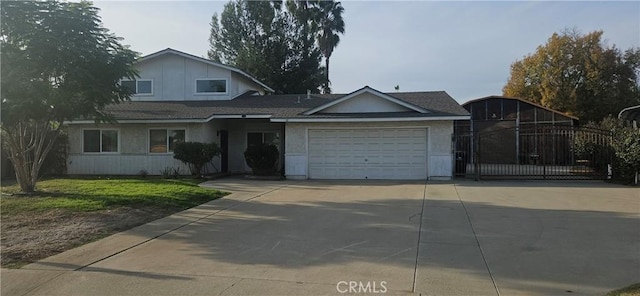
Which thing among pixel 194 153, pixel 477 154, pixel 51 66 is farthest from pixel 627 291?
pixel 194 153


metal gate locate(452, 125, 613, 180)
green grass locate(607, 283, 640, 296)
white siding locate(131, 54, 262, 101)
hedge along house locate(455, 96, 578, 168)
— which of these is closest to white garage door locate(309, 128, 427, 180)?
metal gate locate(452, 125, 613, 180)

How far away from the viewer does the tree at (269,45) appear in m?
39.1

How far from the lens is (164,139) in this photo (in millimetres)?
19656

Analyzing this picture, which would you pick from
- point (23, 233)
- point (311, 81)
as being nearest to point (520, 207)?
point (23, 233)

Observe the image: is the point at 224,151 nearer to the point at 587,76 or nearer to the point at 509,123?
the point at 509,123

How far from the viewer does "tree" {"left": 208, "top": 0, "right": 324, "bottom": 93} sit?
3909 cm

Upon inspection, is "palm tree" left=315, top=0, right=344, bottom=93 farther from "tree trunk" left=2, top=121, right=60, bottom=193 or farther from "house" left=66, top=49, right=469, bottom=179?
"tree trunk" left=2, top=121, right=60, bottom=193

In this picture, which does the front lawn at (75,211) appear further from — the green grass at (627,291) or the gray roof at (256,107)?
the green grass at (627,291)

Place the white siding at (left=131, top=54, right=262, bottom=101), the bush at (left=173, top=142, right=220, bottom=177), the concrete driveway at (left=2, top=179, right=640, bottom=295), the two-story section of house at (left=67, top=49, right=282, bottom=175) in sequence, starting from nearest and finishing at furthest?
1. the concrete driveway at (left=2, top=179, right=640, bottom=295)
2. the bush at (left=173, top=142, right=220, bottom=177)
3. the two-story section of house at (left=67, top=49, right=282, bottom=175)
4. the white siding at (left=131, top=54, right=262, bottom=101)

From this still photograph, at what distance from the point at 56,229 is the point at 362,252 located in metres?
5.92

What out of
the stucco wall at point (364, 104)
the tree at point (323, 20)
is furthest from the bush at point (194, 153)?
the tree at point (323, 20)

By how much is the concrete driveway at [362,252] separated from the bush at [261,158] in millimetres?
7194

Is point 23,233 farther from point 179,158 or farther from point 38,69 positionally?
point 179,158

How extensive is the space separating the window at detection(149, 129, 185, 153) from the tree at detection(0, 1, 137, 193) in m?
6.56
